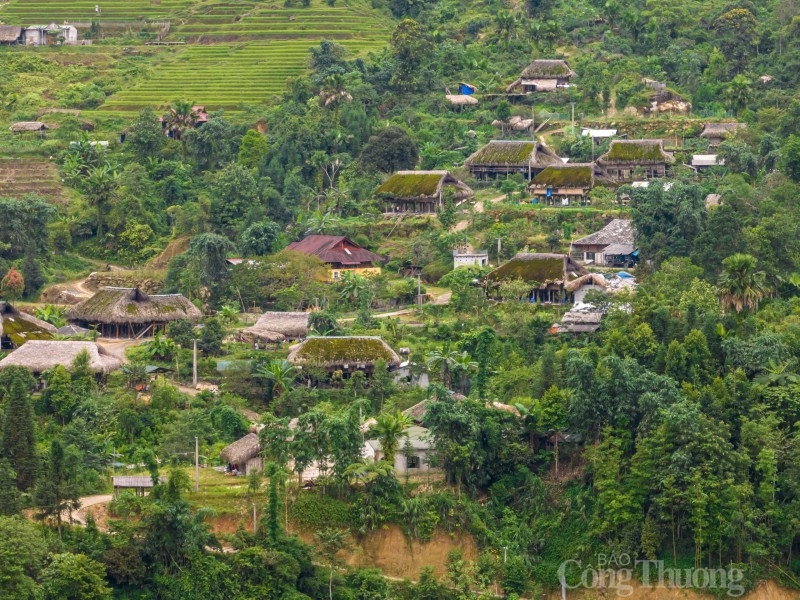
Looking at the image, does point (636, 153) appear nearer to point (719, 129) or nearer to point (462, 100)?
point (719, 129)

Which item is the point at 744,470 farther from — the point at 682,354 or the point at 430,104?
the point at 430,104

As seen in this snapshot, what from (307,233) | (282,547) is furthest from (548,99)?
(282,547)

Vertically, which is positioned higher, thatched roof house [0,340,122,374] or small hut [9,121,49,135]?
small hut [9,121,49,135]

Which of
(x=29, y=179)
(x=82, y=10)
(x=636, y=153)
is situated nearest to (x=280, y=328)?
(x=636, y=153)

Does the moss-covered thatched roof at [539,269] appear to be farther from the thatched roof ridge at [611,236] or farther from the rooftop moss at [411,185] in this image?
the rooftop moss at [411,185]

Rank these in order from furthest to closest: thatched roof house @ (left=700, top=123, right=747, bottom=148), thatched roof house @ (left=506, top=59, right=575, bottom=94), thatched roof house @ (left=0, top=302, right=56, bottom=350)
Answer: thatched roof house @ (left=506, top=59, right=575, bottom=94)
thatched roof house @ (left=700, top=123, right=747, bottom=148)
thatched roof house @ (left=0, top=302, right=56, bottom=350)

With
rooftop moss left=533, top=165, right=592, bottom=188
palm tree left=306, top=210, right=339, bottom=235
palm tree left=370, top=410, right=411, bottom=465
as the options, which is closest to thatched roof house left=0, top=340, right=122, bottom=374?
palm tree left=370, top=410, right=411, bottom=465

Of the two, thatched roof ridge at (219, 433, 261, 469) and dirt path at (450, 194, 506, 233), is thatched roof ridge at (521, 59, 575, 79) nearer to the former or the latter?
dirt path at (450, 194, 506, 233)
